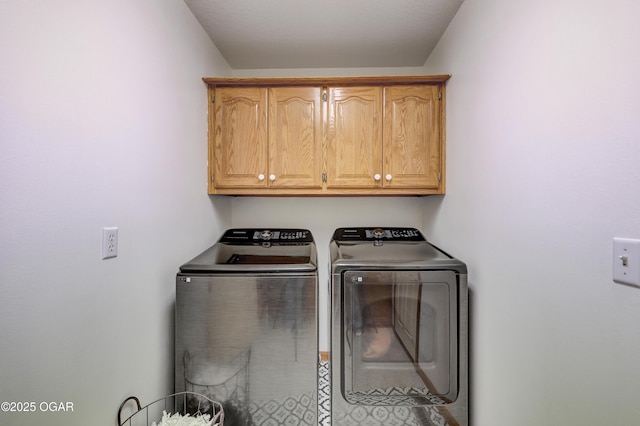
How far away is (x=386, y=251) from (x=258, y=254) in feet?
2.61

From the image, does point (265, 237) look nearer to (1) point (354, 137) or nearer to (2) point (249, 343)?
(2) point (249, 343)

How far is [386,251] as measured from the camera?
167 cm

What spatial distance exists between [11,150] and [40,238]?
0.25 metres

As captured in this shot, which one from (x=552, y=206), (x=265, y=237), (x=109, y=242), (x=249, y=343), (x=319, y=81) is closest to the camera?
(x=552, y=206)

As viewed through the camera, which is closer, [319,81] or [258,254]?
[258,254]

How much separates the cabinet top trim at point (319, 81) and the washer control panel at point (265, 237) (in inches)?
41.6

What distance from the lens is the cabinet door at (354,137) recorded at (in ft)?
6.20

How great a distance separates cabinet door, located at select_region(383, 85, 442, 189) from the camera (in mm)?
1872

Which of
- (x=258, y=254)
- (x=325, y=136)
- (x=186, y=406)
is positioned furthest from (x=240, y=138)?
(x=186, y=406)

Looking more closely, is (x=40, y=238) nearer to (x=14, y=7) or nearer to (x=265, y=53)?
(x=14, y=7)

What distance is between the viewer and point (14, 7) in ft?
2.36

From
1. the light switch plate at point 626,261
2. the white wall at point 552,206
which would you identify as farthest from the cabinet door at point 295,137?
the light switch plate at point 626,261

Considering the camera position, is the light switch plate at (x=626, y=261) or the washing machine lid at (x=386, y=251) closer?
the light switch plate at (x=626, y=261)

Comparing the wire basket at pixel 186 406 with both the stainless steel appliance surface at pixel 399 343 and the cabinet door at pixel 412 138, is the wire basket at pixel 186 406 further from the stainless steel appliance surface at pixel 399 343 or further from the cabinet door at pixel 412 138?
the cabinet door at pixel 412 138
